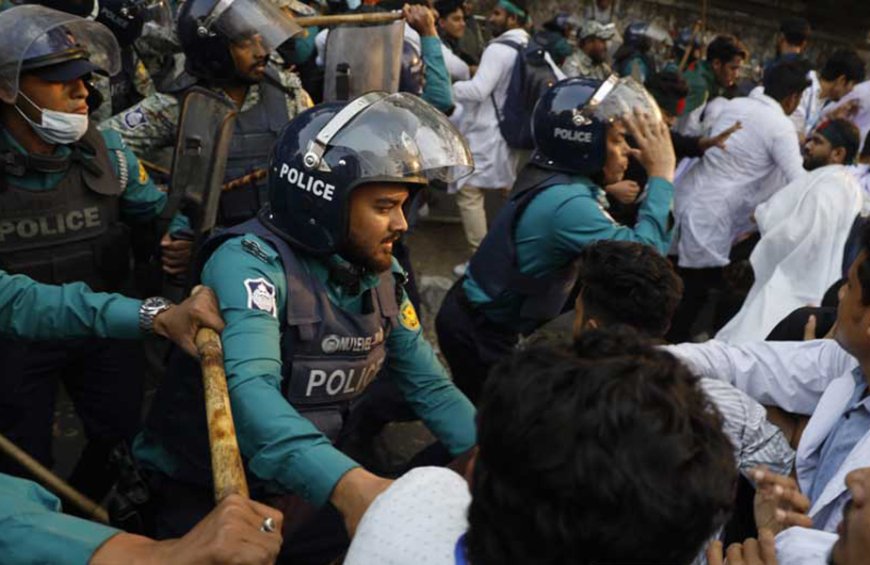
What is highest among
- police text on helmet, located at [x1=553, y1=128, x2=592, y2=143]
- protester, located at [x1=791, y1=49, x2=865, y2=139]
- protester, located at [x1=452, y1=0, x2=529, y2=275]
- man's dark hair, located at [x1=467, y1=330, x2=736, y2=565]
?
man's dark hair, located at [x1=467, y1=330, x2=736, y2=565]

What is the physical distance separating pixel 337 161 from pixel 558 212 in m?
1.38

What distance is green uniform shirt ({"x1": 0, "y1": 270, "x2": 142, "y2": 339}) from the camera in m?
2.37

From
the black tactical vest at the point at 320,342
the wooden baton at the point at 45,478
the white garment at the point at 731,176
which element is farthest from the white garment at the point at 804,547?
the white garment at the point at 731,176

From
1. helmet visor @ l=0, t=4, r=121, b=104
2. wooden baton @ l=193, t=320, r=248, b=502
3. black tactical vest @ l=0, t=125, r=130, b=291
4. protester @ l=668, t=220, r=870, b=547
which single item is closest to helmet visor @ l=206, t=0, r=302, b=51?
helmet visor @ l=0, t=4, r=121, b=104

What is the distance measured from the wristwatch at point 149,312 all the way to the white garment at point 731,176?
4193 mm

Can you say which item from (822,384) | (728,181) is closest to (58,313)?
(822,384)

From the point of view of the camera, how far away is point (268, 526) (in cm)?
147

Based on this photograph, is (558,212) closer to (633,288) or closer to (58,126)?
(633,288)

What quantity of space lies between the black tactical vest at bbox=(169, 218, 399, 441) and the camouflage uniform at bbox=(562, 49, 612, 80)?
647cm

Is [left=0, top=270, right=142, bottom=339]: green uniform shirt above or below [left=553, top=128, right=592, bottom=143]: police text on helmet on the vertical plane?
below

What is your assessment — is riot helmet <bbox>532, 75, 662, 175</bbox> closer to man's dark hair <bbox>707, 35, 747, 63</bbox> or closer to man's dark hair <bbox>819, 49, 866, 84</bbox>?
man's dark hair <bbox>707, 35, 747, 63</bbox>

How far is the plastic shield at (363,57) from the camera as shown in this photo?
4.15 metres

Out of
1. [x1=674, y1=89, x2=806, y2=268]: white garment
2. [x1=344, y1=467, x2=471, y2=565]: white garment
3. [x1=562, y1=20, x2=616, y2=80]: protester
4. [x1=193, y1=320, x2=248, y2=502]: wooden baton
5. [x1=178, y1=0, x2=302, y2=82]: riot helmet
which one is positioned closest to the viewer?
[x1=344, y1=467, x2=471, y2=565]: white garment

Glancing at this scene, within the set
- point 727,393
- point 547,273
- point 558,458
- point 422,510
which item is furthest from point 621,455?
point 547,273
